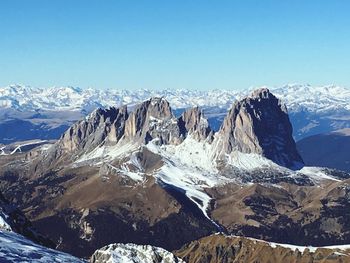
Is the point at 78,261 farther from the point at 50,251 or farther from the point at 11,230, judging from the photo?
the point at 11,230

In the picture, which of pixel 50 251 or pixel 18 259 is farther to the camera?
pixel 50 251

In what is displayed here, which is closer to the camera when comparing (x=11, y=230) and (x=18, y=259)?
(x=18, y=259)

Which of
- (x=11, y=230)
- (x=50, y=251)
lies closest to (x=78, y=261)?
(x=50, y=251)

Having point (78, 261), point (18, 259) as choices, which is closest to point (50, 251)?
point (78, 261)

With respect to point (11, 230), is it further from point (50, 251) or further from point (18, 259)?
point (18, 259)

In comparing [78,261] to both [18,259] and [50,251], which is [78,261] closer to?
[50,251]

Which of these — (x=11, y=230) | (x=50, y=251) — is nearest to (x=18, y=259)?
(x=50, y=251)

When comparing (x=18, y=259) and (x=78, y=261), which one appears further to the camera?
(x=78, y=261)
